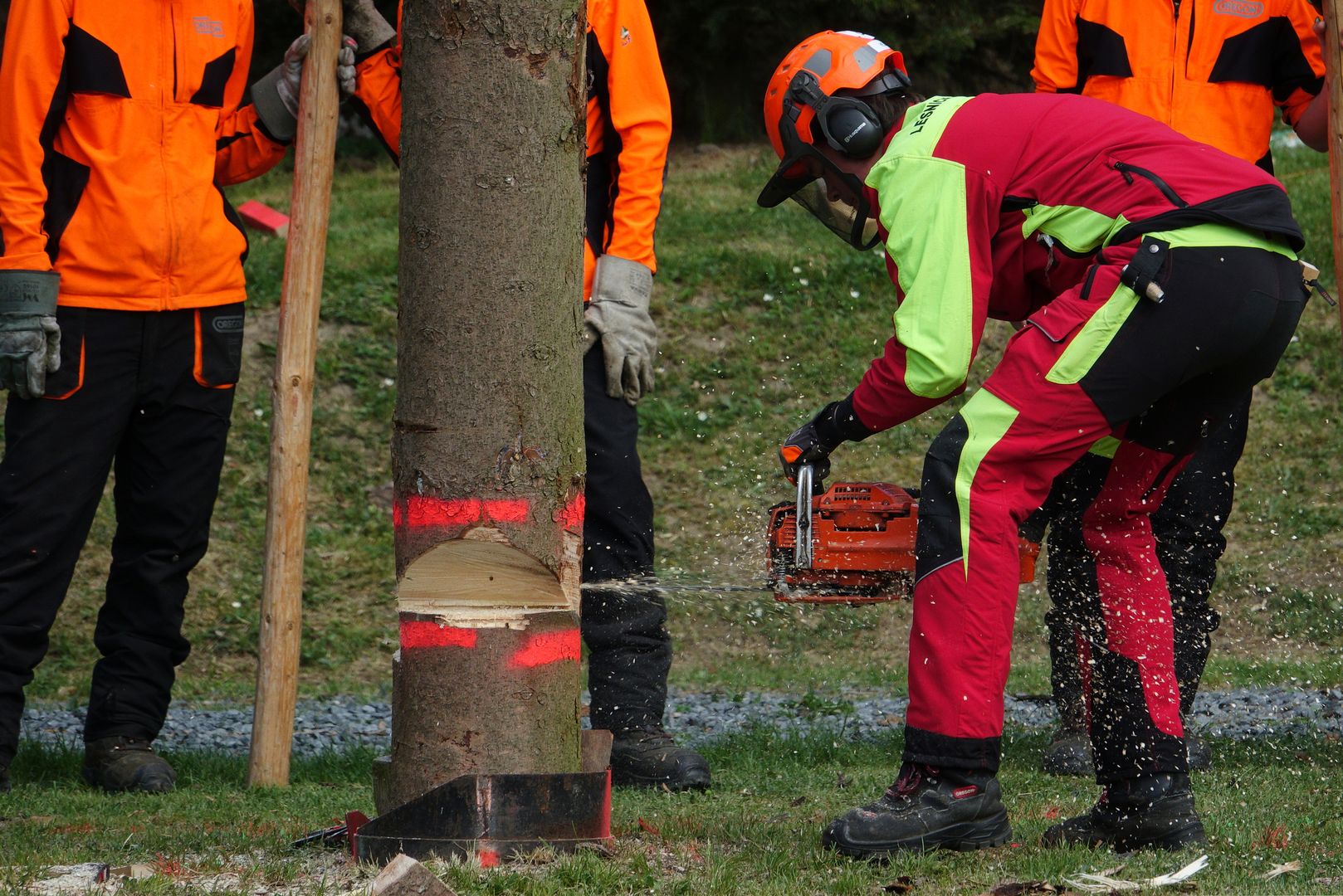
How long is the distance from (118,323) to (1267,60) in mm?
3658

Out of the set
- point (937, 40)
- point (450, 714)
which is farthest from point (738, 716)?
point (937, 40)

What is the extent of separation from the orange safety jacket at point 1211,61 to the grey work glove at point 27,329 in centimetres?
332

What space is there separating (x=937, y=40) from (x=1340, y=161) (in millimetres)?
6610

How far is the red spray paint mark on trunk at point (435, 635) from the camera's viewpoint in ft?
9.93

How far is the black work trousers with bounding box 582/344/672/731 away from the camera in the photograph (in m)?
4.50

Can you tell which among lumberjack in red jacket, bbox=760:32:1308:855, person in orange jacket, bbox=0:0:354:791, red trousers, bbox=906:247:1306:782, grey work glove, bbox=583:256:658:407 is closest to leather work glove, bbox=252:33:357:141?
person in orange jacket, bbox=0:0:354:791

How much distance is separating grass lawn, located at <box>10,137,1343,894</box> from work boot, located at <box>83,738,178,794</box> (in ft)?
0.33

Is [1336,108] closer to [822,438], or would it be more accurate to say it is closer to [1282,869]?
[822,438]

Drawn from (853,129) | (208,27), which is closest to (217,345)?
(208,27)

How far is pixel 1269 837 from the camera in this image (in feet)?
11.0

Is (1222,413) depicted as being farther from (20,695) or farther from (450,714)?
(20,695)

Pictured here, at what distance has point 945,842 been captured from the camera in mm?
3199

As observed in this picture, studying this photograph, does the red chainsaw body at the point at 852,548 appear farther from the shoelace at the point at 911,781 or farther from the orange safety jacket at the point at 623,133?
the orange safety jacket at the point at 623,133

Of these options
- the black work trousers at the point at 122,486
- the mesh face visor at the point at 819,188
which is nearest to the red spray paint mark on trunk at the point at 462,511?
the mesh face visor at the point at 819,188
